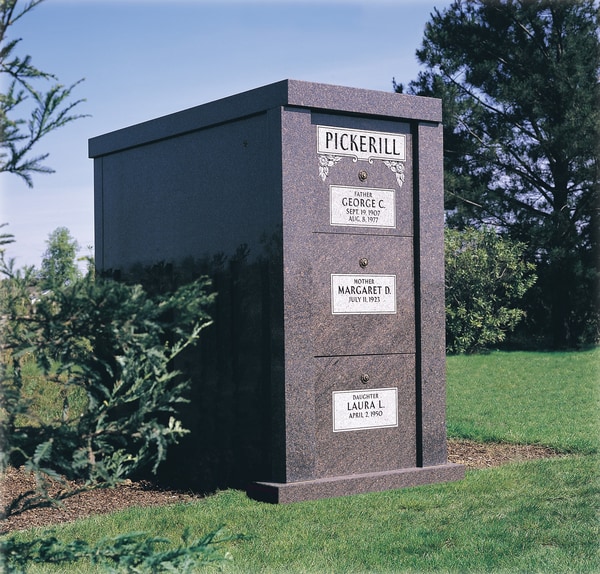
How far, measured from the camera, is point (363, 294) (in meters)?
7.59

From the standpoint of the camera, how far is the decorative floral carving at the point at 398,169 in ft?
25.7

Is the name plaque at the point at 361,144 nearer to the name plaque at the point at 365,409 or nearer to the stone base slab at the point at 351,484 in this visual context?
the name plaque at the point at 365,409

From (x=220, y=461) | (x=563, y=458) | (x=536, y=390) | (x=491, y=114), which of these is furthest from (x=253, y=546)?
(x=491, y=114)

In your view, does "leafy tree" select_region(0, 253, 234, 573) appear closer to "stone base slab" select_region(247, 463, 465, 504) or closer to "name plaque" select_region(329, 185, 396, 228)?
"stone base slab" select_region(247, 463, 465, 504)

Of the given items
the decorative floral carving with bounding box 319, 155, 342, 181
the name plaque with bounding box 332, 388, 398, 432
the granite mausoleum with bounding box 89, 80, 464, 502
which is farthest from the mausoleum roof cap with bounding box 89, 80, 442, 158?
the name plaque with bounding box 332, 388, 398, 432

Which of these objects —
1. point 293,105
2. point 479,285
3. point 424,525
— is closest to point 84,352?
point 424,525

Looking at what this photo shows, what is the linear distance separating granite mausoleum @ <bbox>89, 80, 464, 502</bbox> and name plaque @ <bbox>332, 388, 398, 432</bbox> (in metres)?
0.01

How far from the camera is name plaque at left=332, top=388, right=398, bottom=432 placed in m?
7.43

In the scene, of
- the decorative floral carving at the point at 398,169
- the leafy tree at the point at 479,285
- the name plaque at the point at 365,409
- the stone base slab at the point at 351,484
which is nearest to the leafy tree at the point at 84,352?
the stone base slab at the point at 351,484

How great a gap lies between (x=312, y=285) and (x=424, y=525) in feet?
6.89

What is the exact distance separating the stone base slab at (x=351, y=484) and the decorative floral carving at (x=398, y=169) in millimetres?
2495

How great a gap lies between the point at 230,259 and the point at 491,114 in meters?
22.1

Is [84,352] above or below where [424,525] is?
above

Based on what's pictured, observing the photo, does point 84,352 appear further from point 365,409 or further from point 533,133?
point 533,133
